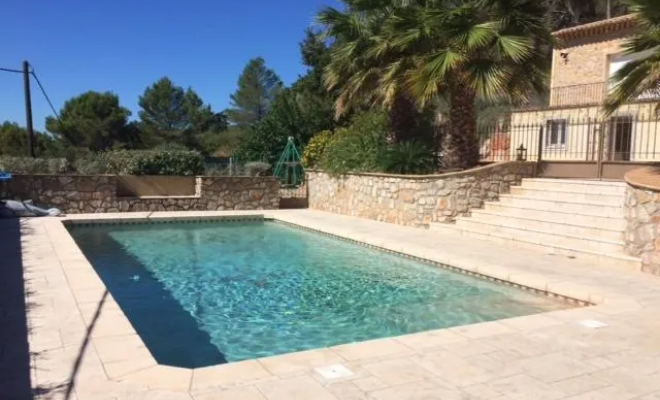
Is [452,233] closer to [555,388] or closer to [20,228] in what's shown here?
[555,388]

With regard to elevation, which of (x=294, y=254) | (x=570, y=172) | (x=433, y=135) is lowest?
(x=294, y=254)

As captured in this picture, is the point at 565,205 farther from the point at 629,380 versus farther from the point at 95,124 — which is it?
the point at 95,124

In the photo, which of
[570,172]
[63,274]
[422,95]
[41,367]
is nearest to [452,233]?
[422,95]

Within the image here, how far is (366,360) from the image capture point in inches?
168

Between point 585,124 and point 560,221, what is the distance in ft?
20.0

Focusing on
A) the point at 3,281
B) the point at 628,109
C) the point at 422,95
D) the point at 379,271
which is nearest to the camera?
the point at 3,281

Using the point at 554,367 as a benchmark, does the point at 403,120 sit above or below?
above

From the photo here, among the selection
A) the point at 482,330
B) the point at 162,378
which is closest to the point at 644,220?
the point at 482,330

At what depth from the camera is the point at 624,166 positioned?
1302 centimetres

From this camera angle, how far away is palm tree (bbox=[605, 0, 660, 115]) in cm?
805

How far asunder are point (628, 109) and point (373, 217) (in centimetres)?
991

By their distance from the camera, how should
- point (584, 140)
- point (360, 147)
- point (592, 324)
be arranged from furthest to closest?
1. point (584, 140)
2. point (360, 147)
3. point (592, 324)

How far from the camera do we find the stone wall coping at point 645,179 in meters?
8.00

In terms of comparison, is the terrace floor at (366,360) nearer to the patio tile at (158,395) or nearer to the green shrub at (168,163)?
the patio tile at (158,395)
